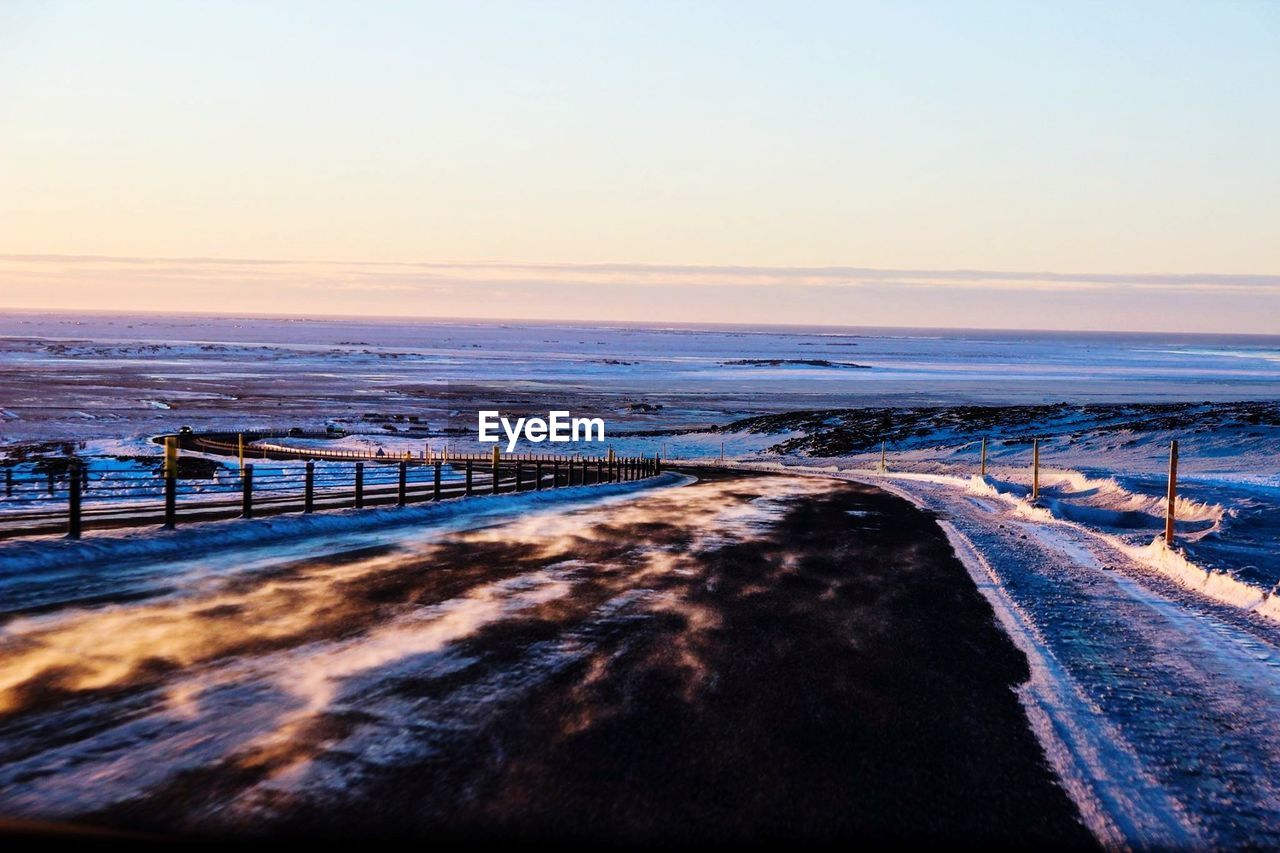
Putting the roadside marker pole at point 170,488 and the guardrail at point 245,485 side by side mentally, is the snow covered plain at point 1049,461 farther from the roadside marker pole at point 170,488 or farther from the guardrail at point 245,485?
the roadside marker pole at point 170,488

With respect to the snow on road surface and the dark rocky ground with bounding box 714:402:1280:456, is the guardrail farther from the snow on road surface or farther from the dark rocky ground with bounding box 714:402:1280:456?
the dark rocky ground with bounding box 714:402:1280:456

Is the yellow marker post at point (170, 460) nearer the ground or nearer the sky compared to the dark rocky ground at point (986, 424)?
nearer the sky

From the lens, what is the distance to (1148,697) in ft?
26.8

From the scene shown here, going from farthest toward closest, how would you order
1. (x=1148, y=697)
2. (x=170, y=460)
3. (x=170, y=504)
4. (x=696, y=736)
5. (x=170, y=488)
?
(x=170, y=460), (x=170, y=488), (x=170, y=504), (x=1148, y=697), (x=696, y=736)

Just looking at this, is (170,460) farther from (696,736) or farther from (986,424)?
(986,424)

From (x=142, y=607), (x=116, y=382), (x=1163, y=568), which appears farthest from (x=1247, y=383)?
(x=142, y=607)

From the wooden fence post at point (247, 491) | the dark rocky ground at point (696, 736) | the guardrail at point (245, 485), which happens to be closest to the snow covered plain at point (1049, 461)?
the dark rocky ground at point (696, 736)

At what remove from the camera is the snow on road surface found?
5.87m

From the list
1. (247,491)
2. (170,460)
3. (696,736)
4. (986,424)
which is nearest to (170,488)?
(170,460)

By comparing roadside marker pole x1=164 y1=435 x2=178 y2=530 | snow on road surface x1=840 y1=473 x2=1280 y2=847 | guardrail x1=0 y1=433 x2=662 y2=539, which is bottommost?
guardrail x1=0 y1=433 x2=662 y2=539

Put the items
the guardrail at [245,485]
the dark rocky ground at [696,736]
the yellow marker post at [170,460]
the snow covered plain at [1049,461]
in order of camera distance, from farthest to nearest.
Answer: the guardrail at [245,485] → the yellow marker post at [170,460] → the snow covered plain at [1049,461] → the dark rocky ground at [696,736]

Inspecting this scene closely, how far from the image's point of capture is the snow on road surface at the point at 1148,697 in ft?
19.3

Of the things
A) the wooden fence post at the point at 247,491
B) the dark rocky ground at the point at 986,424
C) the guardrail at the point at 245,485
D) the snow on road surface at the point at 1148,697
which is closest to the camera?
the snow on road surface at the point at 1148,697

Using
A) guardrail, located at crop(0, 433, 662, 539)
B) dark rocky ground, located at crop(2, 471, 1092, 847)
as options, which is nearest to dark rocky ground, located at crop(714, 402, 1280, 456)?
guardrail, located at crop(0, 433, 662, 539)
